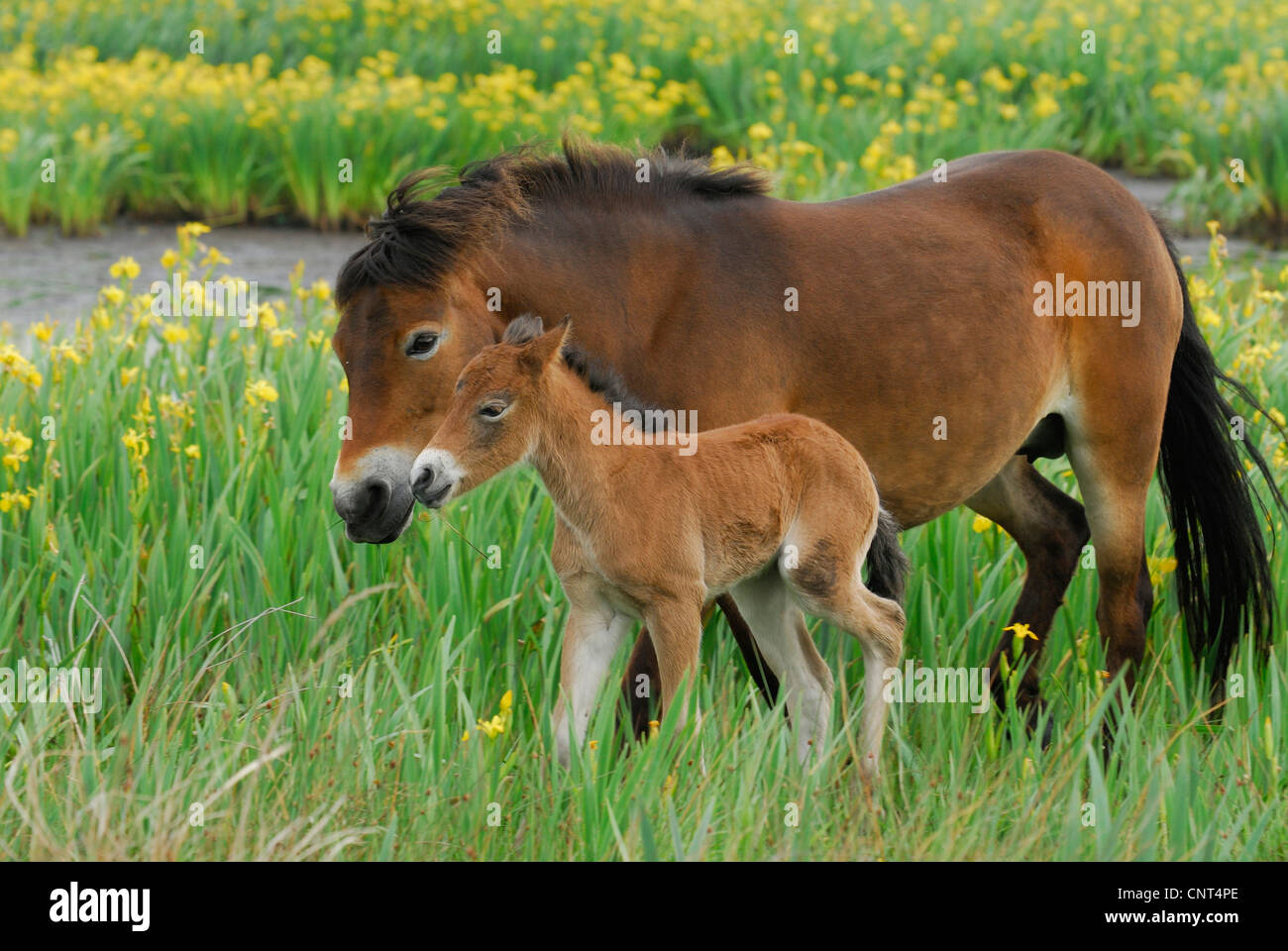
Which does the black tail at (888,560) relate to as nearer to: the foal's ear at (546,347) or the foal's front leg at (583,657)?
the foal's front leg at (583,657)

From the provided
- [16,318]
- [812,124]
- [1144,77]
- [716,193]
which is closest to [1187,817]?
[716,193]

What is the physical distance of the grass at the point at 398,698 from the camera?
113 inches

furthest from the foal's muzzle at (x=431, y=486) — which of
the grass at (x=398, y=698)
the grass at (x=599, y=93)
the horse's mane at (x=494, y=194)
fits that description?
the grass at (x=599, y=93)

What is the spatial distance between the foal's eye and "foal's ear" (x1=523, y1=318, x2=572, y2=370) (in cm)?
38

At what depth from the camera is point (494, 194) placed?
10.9ft

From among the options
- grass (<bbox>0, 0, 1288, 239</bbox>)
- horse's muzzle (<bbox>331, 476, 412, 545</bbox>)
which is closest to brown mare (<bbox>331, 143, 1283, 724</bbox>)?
horse's muzzle (<bbox>331, 476, 412, 545</bbox>)

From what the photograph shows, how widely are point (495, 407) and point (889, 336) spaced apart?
1379 millimetres

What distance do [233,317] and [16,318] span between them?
295 cm

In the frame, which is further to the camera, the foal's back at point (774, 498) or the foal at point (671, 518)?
the foal's back at point (774, 498)

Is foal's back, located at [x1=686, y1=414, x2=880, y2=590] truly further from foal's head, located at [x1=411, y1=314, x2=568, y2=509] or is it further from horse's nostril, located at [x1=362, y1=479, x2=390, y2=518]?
horse's nostril, located at [x1=362, y1=479, x2=390, y2=518]

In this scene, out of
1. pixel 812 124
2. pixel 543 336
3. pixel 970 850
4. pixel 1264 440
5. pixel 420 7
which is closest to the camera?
pixel 543 336

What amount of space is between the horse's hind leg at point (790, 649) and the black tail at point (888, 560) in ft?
0.68

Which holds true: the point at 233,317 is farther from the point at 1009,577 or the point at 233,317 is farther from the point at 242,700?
the point at 1009,577

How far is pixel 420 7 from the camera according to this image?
43.9 ft
